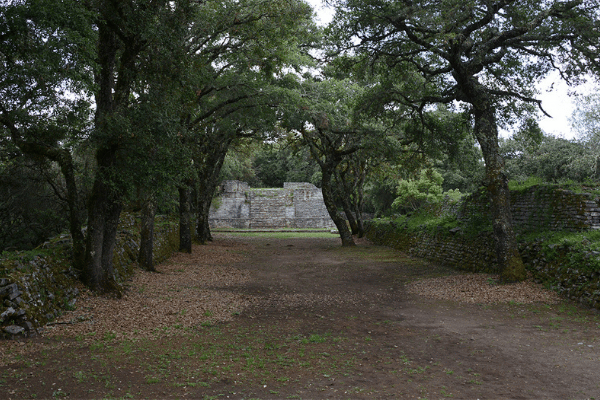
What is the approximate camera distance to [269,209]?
3794cm

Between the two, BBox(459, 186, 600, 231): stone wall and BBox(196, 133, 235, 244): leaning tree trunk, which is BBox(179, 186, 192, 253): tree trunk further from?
BBox(459, 186, 600, 231): stone wall

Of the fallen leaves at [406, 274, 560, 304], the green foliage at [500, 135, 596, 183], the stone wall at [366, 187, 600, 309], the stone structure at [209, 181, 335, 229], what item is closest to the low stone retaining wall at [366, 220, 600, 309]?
the stone wall at [366, 187, 600, 309]

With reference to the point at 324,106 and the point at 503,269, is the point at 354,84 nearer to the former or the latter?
the point at 324,106

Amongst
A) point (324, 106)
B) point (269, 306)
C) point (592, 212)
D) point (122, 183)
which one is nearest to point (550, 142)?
point (324, 106)

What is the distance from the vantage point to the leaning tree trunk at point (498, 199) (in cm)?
912

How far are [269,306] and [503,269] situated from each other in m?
5.31

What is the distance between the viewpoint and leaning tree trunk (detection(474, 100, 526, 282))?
9.12 metres

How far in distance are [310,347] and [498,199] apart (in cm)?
631

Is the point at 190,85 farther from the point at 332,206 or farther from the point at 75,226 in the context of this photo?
the point at 332,206

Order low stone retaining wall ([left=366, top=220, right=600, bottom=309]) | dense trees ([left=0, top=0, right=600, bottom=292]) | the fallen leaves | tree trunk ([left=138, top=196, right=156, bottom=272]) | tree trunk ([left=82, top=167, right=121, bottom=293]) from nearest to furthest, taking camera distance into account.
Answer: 1. dense trees ([left=0, top=0, right=600, bottom=292])
2. low stone retaining wall ([left=366, top=220, right=600, bottom=309])
3. tree trunk ([left=82, top=167, right=121, bottom=293])
4. the fallen leaves
5. tree trunk ([left=138, top=196, right=156, bottom=272])

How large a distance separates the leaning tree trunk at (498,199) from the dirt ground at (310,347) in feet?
2.15

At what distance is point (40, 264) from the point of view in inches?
264

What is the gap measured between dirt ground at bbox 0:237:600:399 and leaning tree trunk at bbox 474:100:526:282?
656mm

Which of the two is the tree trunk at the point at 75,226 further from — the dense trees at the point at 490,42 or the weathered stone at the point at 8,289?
the dense trees at the point at 490,42
